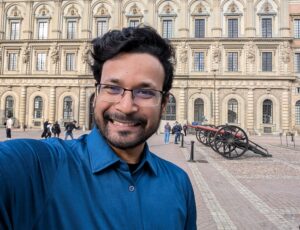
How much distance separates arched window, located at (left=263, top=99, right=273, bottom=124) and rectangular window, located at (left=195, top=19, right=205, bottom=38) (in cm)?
1076

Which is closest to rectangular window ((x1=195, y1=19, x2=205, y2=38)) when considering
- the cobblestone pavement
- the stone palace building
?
the stone palace building

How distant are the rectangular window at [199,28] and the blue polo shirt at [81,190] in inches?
1352

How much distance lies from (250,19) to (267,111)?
1071 centimetres

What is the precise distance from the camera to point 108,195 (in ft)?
3.88

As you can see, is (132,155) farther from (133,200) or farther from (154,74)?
(154,74)

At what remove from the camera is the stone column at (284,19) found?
32281 millimetres

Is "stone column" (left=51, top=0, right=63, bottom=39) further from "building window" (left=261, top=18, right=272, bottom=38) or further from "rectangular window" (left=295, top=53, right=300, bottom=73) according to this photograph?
"rectangular window" (left=295, top=53, right=300, bottom=73)

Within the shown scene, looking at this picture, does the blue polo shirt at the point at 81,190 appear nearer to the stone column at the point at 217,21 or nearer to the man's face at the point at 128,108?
the man's face at the point at 128,108

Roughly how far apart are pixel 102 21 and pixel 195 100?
15.1 meters

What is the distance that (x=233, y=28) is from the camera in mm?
33406


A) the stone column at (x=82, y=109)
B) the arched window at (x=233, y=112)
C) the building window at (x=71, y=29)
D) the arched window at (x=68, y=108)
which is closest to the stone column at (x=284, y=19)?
the arched window at (x=233, y=112)

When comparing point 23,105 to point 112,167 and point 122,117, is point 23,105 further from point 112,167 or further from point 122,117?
point 112,167

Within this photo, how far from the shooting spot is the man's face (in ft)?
4.68

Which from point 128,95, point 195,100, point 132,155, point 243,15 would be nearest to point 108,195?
point 132,155
